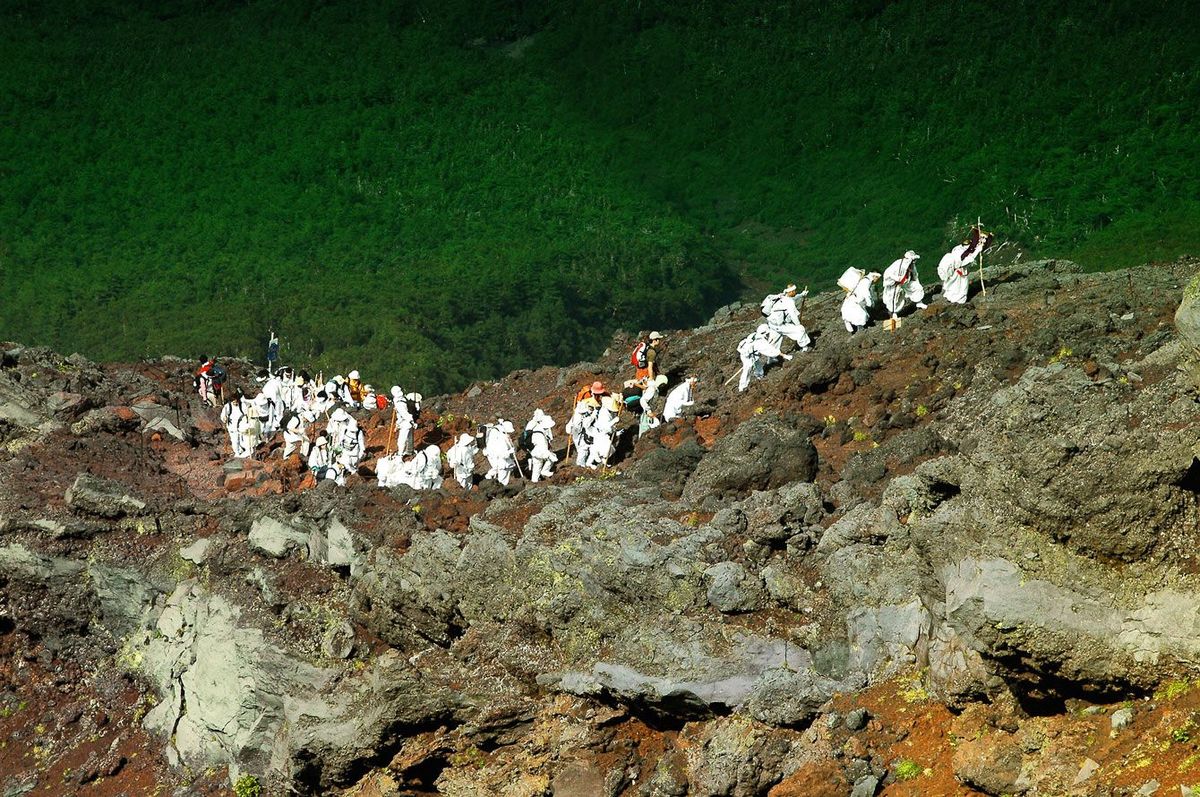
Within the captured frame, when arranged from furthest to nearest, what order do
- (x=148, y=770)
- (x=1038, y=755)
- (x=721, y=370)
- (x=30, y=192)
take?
1. (x=30, y=192)
2. (x=721, y=370)
3. (x=148, y=770)
4. (x=1038, y=755)

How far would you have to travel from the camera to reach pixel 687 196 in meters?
57.3

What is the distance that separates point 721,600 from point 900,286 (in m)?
11.8

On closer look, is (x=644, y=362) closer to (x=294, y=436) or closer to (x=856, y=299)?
(x=856, y=299)

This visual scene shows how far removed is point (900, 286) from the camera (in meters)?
24.5

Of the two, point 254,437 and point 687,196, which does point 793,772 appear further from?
point 687,196

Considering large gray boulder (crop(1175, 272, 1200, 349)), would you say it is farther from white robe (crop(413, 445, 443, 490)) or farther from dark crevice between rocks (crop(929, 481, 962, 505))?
white robe (crop(413, 445, 443, 490))

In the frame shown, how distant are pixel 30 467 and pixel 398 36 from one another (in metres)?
47.2

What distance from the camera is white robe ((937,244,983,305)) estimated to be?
79.5ft

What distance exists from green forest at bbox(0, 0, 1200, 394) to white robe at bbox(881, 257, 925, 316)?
1630 cm

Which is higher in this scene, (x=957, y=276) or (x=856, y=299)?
(x=957, y=276)

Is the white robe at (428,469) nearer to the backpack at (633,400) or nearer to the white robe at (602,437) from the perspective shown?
the white robe at (602,437)

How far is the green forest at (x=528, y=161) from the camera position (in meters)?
49.1

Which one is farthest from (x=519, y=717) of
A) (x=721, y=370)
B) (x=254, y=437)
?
(x=254, y=437)

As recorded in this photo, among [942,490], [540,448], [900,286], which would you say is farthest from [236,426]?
[942,490]
